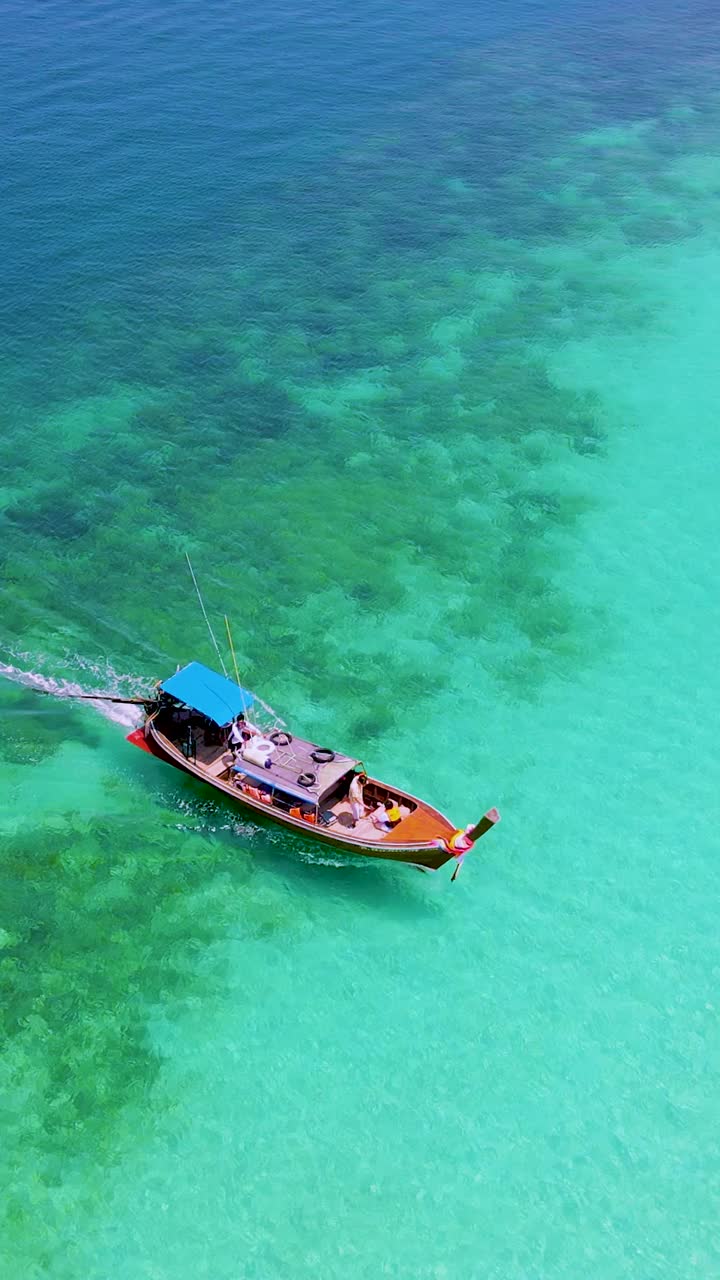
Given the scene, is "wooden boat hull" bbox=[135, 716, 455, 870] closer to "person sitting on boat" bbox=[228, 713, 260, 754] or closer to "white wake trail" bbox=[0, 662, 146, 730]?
"person sitting on boat" bbox=[228, 713, 260, 754]

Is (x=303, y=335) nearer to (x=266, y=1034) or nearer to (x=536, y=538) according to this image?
(x=536, y=538)

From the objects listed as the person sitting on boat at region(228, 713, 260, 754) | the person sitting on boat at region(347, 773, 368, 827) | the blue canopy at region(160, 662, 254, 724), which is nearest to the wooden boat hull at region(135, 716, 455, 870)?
the person sitting on boat at region(347, 773, 368, 827)

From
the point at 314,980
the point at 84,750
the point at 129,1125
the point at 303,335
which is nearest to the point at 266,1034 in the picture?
the point at 314,980

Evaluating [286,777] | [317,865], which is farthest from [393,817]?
[286,777]

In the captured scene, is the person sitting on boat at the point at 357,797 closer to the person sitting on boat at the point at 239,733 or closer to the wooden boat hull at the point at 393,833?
the wooden boat hull at the point at 393,833

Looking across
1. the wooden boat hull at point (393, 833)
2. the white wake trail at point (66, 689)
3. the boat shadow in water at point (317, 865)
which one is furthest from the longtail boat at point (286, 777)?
the white wake trail at point (66, 689)

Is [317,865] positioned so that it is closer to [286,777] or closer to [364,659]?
[286,777]
